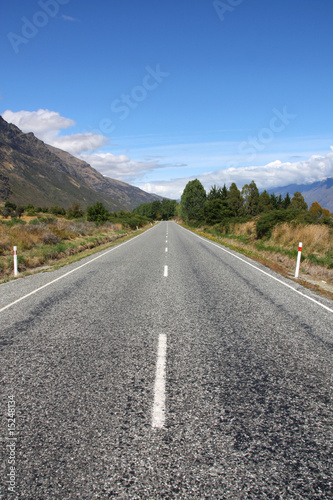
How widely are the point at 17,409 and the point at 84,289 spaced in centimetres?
512

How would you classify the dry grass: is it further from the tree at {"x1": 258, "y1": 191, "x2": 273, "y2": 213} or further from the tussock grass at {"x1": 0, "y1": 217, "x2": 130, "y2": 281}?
the tree at {"x1": 258, "y1": 191, "x2": 273, "y2": 213}

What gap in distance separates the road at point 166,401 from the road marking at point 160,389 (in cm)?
2

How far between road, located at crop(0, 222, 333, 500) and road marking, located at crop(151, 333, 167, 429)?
0.02 meters

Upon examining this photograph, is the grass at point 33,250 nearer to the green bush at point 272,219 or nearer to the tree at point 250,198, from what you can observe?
the green bush at point 272,219

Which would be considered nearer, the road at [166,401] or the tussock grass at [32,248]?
the road at [166,401]

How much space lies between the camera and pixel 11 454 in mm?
2408

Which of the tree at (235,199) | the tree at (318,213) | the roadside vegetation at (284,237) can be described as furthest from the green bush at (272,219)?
the tree at (235,199)

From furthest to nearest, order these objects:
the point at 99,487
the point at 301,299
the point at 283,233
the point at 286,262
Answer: the point at 283,233
the point at 286,262
the point at 301,299
the point at 99,487

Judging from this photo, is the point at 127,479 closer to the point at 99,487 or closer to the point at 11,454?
A: the point at 99,487

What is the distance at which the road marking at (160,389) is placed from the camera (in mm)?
2809

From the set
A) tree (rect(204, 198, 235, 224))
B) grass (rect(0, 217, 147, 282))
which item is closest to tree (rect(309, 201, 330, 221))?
tree (rect(204, 198, 235, 224))

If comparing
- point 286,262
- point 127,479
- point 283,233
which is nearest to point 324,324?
point 127,479

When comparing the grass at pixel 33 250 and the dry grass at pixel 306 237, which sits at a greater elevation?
the dry grass at pixel 306 237

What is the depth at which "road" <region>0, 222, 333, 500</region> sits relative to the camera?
219 centimetres
